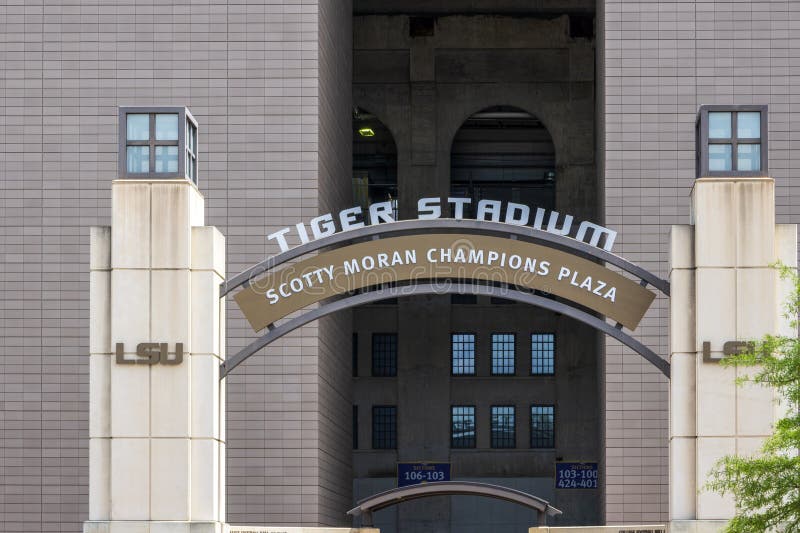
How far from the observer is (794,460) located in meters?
22.7

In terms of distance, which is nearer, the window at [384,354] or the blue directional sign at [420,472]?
the blue directional sign at [420,472]

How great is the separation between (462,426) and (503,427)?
1621mm

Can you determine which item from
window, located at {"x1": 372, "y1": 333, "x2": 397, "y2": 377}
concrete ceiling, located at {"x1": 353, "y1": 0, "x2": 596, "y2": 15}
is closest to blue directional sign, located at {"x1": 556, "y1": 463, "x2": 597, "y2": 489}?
window, located at {"x1": 372, "y1": 333, "x2": 397, "y2": 377}

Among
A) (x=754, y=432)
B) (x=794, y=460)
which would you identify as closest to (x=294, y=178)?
(x=754, y=432)

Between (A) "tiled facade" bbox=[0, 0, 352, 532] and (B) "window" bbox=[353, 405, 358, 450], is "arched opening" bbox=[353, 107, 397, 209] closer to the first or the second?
(B) "window" bbox=[353, 405, 358, 450]

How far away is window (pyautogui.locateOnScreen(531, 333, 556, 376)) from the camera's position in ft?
192

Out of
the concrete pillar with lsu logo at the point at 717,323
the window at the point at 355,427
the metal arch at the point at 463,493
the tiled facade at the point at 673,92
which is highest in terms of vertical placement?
the tiled facade at the point at 673,92

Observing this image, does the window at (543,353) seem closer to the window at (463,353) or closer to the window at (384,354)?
the window at (463,353)

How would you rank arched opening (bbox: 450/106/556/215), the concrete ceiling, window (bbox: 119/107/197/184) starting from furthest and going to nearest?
arched opening (bbox: 450/106/556/215) → the concrete ceiling → window (bbox: 119/107/197/184)

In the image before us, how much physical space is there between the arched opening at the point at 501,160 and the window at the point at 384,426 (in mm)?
9618

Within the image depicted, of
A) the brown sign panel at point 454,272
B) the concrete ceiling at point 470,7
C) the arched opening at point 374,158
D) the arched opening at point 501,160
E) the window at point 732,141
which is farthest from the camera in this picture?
the arched opening at point 501,160

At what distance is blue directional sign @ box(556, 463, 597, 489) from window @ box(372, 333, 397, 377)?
7586 millimetres

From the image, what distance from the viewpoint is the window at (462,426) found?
57.7 m

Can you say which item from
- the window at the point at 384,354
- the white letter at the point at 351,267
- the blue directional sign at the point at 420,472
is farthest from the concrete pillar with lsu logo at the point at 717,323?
the window at the point at 384,354
